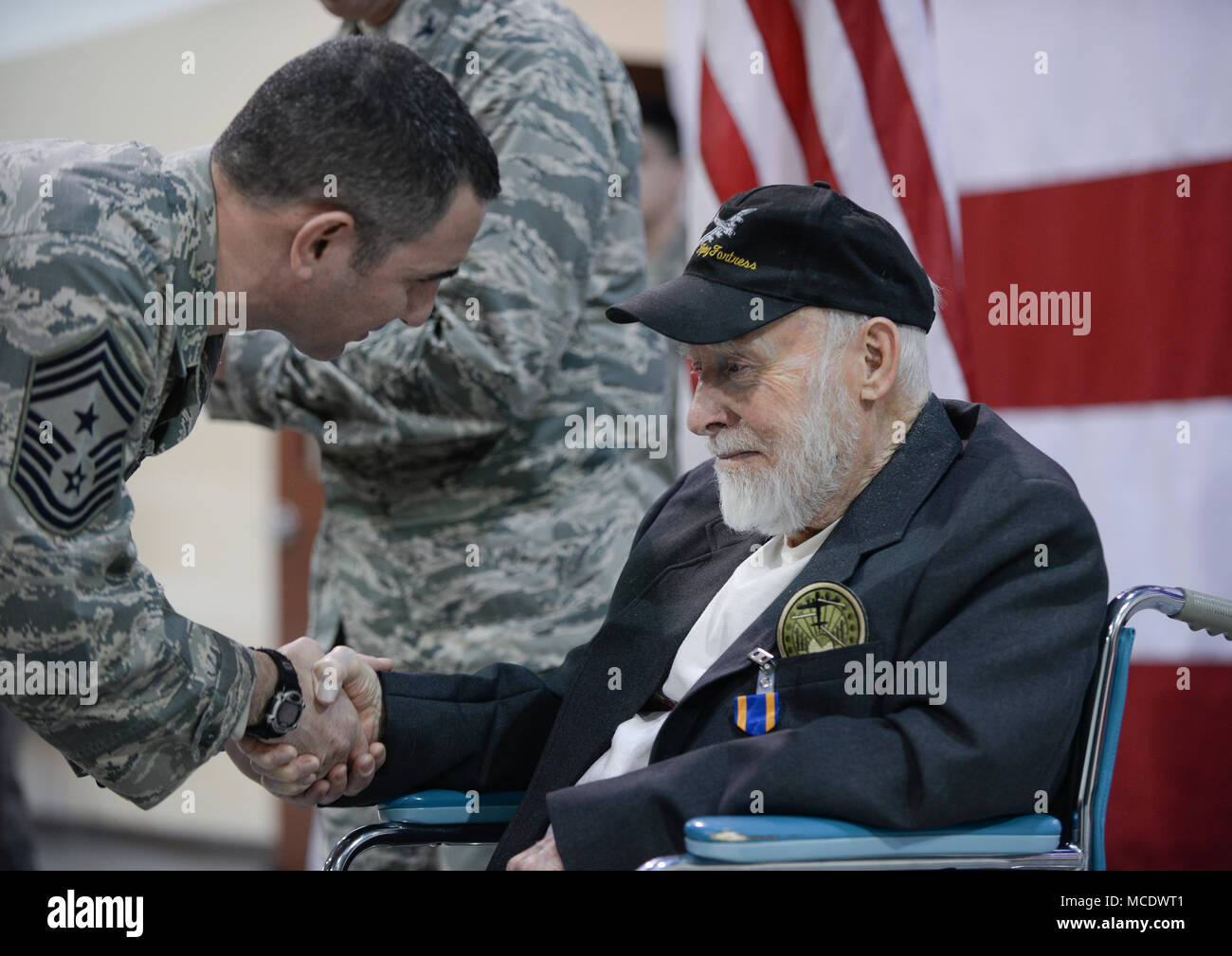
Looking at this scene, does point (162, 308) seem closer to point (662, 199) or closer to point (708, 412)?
point (708, 412)

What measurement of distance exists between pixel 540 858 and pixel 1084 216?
198 cm

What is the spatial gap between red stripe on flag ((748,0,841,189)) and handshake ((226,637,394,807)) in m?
1.61

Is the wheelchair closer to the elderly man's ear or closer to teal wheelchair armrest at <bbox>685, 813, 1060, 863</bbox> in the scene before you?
teal wheelchair armrest at <bbox>685, 813, 1060, 863</bbox>

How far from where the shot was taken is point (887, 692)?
5.47 ft

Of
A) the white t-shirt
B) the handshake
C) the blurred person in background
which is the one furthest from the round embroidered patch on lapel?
the blurred person in background

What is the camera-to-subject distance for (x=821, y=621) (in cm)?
174

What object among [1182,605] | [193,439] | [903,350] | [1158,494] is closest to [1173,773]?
[1158,494]

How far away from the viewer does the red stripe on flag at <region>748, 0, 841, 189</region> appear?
3.00 metres

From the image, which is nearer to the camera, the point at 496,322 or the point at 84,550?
the point at 84,550

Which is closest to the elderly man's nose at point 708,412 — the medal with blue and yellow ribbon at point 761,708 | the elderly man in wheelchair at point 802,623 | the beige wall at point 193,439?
the elderly man in wheelchair at point 802,623

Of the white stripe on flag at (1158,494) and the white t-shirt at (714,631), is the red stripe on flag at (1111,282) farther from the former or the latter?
the white t-shirt at (714,631)

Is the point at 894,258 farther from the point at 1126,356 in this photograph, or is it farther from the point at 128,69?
the point at 128,69

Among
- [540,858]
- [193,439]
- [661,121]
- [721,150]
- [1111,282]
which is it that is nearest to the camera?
[540,858]

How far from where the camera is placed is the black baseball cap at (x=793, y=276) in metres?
1.82
